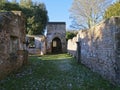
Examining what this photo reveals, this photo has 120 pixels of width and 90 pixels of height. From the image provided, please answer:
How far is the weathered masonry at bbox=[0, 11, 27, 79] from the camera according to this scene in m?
11.3

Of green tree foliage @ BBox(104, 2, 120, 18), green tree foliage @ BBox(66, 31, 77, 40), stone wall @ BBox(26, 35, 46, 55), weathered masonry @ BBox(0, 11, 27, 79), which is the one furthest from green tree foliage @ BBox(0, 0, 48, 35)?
weathered masonry @ BBox(0, 11, 27, 79)

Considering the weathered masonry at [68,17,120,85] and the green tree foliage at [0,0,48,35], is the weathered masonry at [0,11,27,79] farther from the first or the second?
the green tree foliage at [0,0,48,35]

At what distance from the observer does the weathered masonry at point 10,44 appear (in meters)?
11.3

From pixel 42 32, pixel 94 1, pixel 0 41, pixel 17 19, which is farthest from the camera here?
pixel 42 32

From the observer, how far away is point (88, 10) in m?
38.7

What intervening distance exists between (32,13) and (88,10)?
995cm

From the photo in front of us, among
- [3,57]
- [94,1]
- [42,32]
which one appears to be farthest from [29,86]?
[42,32]

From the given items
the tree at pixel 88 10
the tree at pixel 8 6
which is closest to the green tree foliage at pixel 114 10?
the tree at pixel 88 10

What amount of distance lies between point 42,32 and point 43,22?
1.88 metres

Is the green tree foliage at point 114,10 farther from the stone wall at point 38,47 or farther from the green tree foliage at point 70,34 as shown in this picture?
the green tree foliage at point 70,34

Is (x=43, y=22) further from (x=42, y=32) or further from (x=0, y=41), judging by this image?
(x=0, y=41)

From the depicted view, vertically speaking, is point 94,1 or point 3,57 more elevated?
point 94,1

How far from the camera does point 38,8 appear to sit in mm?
44344

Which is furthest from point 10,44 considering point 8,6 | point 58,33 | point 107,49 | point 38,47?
point 8,6
